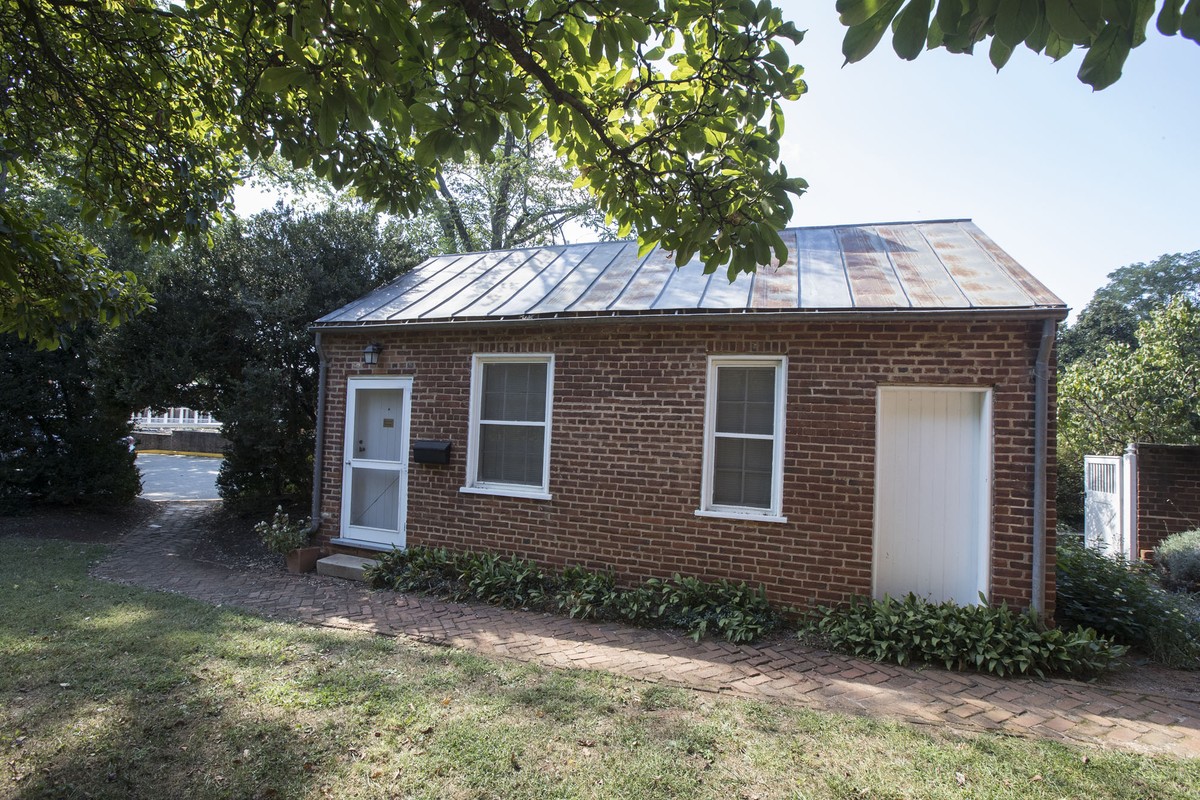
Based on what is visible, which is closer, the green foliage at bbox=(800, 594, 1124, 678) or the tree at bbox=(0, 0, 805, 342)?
the tree at bbox=(0, 0, 805, 342)

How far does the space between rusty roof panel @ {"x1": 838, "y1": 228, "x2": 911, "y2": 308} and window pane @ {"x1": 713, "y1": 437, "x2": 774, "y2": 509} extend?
1742 mm

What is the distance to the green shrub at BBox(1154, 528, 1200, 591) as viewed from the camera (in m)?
8.18

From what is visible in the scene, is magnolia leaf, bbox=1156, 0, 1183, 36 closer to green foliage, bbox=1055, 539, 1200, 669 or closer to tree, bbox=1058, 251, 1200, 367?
green foliage, bbox=1055, 539, 1200, 669

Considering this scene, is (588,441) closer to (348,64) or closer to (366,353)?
(366,353)

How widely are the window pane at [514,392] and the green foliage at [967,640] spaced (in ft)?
12.9

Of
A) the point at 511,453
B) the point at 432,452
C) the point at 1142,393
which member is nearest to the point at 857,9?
the point at 511,453

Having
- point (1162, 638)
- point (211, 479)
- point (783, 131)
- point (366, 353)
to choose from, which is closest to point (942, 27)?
point (783, 131)

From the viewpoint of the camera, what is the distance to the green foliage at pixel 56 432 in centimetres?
1112

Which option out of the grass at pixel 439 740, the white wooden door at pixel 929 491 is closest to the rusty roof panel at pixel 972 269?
the white wooden door at pixel 929 491

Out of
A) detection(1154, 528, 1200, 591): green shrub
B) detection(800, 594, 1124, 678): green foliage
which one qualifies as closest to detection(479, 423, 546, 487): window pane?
detection(800, 594, 1124, 678): green foliage

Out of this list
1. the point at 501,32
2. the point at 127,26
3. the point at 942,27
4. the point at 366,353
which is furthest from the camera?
the point at 366,353

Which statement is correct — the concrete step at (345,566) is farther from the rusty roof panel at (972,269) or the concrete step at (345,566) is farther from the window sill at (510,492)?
the rusty roof panel at (972,269)

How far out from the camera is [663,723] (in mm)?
4000

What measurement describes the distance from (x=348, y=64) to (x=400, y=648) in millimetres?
4249
